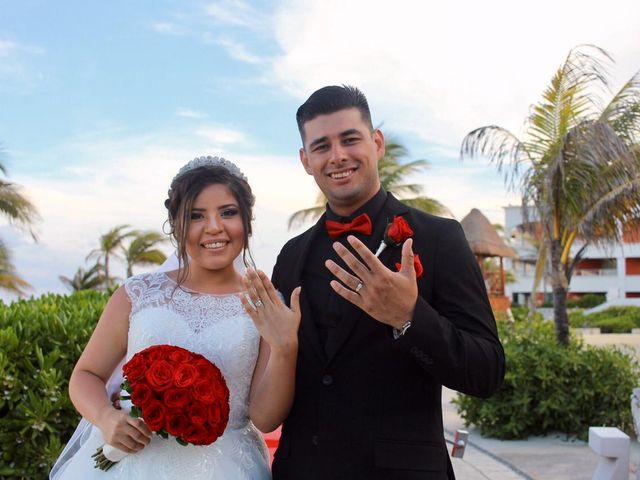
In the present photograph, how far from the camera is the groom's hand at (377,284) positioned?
2039mm

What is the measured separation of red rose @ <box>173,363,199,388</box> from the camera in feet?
7.95

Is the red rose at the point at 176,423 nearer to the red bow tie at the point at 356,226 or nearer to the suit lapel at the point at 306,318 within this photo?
the suit lapel at the point at 306,318

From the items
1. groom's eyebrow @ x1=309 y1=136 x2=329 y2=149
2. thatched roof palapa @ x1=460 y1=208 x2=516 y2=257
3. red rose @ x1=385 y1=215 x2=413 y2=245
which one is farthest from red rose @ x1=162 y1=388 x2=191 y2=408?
thatched roof palapa @ x1=460 y1=208 x2=516 y2=257

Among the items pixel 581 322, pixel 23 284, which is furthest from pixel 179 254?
pixel 581 322

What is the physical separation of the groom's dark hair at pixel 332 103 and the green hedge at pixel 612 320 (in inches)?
1324

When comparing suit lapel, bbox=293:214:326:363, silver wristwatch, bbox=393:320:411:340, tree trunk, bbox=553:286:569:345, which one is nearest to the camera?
silver wristwatch, bbox=393:320:411:340

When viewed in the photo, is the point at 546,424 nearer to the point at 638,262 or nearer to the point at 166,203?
the point at 166,203

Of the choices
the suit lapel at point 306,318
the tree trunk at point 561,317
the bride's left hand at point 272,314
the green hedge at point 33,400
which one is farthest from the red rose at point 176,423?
the tree trunk at point 561,317

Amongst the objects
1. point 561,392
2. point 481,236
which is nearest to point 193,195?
point 561,392

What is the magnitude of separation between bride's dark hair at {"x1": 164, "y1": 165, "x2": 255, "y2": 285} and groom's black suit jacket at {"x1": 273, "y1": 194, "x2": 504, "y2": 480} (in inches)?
26.8

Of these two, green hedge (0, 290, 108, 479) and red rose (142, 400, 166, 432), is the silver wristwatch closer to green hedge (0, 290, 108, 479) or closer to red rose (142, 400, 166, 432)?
red rose (142, 400, 166, 432)

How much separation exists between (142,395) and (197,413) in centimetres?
20

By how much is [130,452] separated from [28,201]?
64.3 ft

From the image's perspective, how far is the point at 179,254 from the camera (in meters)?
3.09
